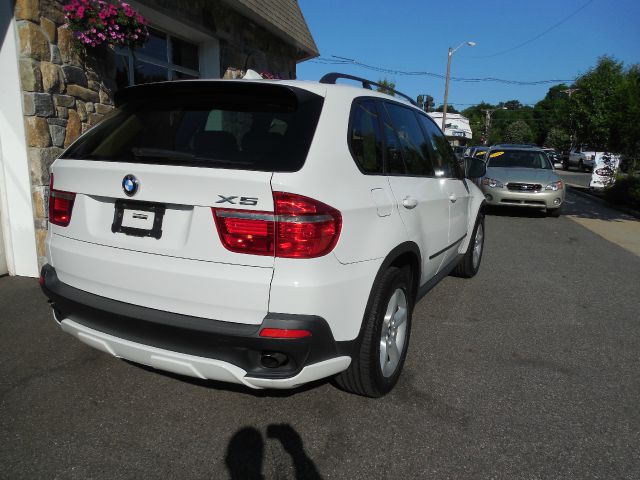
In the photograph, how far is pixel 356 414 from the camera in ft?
8.70

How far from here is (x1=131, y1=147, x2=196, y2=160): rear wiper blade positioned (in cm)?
221

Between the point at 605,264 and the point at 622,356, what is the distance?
3482mm

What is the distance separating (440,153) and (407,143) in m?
0.86

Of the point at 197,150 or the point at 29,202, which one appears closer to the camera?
the point at 197,150

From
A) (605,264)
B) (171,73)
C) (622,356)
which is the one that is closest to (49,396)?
(622,356)

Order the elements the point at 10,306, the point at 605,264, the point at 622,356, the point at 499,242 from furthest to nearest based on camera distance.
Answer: the point at 499,242, the point at 605,264, the point at 10,306, the point at 622,356

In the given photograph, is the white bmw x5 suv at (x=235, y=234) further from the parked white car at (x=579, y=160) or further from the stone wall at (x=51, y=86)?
the parked white car at (x=579, y=160)

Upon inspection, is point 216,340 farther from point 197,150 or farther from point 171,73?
point 171,73

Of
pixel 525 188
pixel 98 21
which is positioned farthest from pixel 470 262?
pixel 525 188

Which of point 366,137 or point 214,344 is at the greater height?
point 366,137

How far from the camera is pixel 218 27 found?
733cm

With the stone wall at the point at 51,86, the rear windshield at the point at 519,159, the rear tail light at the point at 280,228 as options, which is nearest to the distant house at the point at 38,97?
the stone wall at the point at 51,86

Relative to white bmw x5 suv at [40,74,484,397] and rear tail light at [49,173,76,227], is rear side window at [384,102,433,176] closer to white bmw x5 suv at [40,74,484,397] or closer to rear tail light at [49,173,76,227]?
white bmw x5 suv at [40,74,484,397]

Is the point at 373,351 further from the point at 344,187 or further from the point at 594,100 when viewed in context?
the point at 594,100
